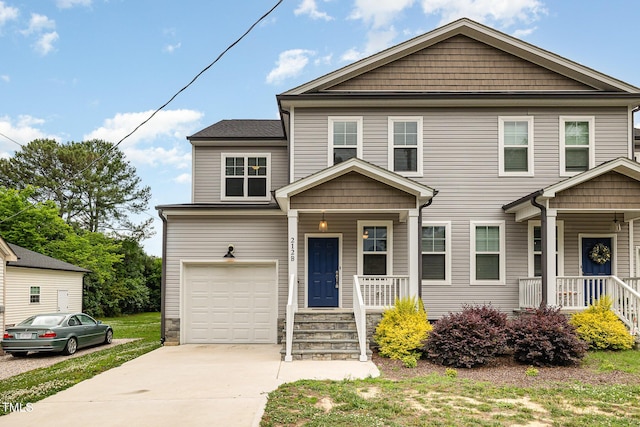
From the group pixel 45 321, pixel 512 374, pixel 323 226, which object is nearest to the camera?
pixel 512 374

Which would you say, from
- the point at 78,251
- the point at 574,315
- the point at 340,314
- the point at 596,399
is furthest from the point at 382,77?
the point at 78,251

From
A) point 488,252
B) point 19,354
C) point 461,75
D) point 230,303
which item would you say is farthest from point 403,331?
point 19,354

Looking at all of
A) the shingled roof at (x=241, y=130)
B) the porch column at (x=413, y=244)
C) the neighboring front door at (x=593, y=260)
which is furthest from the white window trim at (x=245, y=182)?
the neighboring front door at (x=593, y=260)

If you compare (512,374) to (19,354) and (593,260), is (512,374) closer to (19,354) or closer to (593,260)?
(593,260)

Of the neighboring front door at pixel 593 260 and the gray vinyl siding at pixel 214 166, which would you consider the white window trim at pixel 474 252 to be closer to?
the neighboring front door at pixel 593 260

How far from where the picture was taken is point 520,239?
13.5 metres

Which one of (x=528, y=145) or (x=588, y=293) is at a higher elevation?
(x=528, y=145)

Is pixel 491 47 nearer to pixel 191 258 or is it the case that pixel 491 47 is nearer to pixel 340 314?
pixel 340 314

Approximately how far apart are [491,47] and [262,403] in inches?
463

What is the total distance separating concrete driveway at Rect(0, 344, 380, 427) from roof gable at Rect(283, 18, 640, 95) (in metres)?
7.25

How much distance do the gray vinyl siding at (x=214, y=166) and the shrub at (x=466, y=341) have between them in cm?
778

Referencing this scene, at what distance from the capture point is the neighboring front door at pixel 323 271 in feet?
44.6

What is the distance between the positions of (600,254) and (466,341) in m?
6.00

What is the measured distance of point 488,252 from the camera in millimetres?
13555
